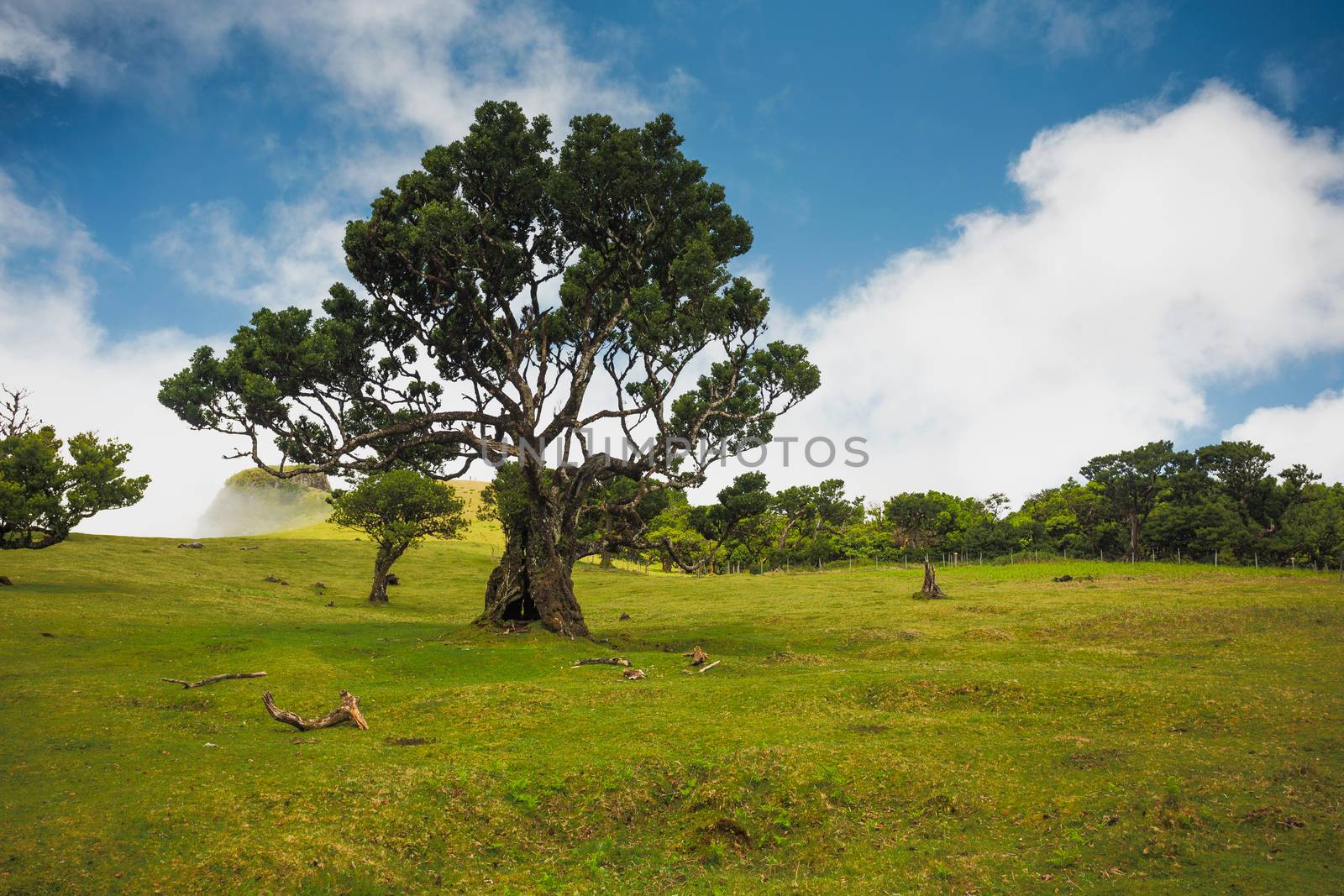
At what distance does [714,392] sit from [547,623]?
12.8 m

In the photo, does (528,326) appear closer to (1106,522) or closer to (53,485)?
(53,485)

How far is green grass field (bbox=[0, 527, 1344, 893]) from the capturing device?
989cm

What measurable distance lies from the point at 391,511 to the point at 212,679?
127ft

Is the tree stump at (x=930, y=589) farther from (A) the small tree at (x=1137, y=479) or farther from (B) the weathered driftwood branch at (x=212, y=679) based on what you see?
(A) the small tree at (x=1137, y=479)

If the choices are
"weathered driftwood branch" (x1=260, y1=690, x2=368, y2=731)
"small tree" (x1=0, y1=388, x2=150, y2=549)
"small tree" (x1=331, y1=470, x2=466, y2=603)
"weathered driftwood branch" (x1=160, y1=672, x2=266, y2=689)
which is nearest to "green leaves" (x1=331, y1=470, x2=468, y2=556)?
"small tree" (x1=331, y1=470, x2=466, y2=603)

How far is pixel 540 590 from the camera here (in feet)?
99.0

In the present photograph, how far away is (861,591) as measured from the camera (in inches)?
2111

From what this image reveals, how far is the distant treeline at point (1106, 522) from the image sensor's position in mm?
87938

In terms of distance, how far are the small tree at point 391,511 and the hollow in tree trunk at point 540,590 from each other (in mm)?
27174

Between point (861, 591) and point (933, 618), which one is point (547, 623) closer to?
point (933, 618)

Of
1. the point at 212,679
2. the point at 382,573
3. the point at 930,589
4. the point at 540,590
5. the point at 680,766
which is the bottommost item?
the point at 382,573

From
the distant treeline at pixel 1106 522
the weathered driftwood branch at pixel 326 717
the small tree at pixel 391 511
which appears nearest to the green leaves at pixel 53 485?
the small tree at pixel 391 511

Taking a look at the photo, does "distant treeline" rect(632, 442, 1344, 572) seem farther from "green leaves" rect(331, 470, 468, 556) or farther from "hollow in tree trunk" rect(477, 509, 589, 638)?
"hollow in tree trunk" rect(477, 509, 589, 638)

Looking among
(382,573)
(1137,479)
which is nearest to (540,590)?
(382,573)
